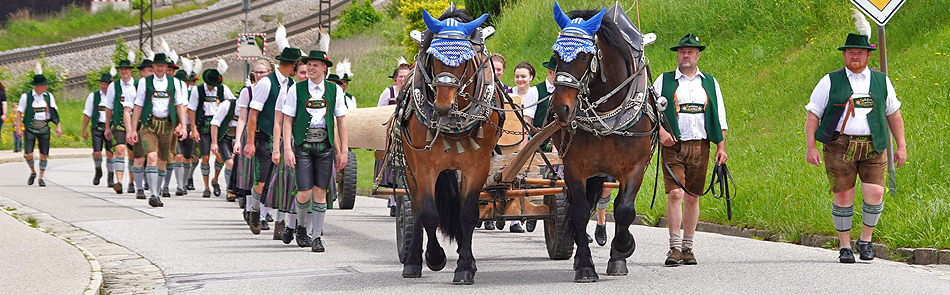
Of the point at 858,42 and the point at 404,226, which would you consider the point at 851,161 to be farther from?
the point at 404,226

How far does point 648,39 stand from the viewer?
8047 millimetres

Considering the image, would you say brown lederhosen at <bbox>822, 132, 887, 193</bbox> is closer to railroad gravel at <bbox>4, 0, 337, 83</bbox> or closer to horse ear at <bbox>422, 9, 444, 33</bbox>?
horse ear at <bbox>422, 9, 444, 33</bbox>

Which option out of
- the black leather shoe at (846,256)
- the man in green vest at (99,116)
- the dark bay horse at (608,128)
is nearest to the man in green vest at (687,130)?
the dark bay horse at (608,128)

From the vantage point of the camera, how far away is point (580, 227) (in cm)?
770

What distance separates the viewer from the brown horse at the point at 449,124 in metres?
7.32

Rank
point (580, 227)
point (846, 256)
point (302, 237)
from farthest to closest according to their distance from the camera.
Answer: point (302, 237) < point (846, 256) < point (580, 227)

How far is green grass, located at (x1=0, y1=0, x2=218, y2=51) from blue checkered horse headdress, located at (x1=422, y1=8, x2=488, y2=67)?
3994cm

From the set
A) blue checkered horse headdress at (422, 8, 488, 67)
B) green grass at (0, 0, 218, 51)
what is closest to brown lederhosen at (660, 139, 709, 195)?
blue checkered horse headdress at (422, 8, 488, 67)

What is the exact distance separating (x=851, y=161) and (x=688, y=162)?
51.0 inches

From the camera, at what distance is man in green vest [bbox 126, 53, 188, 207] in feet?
49.1

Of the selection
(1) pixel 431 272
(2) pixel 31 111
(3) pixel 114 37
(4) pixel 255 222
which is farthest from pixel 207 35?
(1) pixel 431 272

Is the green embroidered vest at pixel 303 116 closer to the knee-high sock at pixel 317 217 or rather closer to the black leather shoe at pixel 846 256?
the knee-high sock at pixel 317 217

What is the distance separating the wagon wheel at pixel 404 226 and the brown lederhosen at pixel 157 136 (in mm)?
7338

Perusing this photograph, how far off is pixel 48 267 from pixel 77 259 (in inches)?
18.2
